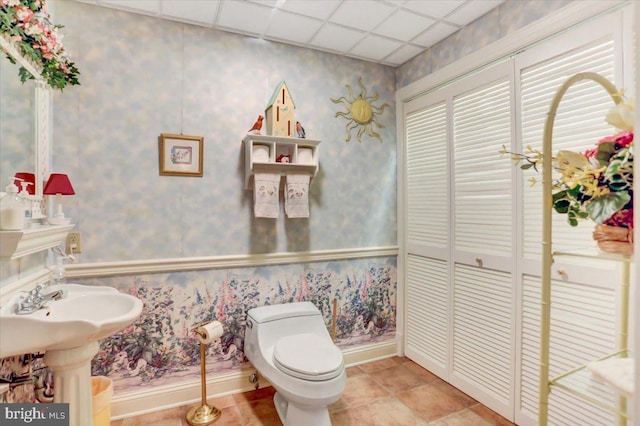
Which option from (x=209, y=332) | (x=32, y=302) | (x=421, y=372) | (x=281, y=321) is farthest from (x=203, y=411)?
(x=421, y=372)

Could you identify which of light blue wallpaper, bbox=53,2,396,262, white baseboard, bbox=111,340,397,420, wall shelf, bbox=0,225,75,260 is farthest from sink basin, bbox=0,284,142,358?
white baseboard, bbox=111,340,397,420

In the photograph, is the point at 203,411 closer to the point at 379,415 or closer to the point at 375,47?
the point at 379,415

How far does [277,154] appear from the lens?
239 centimetres

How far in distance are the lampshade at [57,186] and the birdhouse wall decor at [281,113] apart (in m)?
1.20

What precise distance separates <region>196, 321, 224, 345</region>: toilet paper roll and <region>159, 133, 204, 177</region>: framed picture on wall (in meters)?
0.98

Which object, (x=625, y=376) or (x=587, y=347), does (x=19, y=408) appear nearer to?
(x=625, y=376)

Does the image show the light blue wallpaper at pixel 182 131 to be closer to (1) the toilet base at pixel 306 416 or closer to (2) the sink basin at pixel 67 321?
(2) the sink basin at pixel 67 321

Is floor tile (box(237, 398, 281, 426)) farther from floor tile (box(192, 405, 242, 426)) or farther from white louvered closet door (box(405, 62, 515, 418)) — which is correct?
white louvered closet door (box(405, 62, 515, 418))

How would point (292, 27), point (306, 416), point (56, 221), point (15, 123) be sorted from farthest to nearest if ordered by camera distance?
1. point (292, 27)
2. point (306, 416)
3. point (56, 221)
4. point (15, 123)

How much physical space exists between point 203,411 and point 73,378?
0.99 meters

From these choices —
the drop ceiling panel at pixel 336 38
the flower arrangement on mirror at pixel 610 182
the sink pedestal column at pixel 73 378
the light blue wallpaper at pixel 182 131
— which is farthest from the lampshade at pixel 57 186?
the flower arrangement on mirror at pixel 610 182

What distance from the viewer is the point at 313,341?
2053 millimetres

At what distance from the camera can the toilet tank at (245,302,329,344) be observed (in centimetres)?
212

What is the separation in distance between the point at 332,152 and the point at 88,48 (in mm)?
1692
